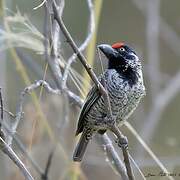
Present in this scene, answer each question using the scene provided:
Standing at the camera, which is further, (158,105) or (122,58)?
(158,105)

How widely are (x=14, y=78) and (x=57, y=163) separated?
191cm

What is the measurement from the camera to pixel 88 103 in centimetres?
411

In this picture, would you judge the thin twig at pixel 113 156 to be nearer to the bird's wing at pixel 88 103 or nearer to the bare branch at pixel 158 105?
the bird's wing at pixel 88 103

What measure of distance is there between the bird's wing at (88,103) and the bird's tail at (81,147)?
0.51 feet

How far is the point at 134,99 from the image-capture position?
4.21m

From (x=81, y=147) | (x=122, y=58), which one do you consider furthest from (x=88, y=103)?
(x=81, y=147)

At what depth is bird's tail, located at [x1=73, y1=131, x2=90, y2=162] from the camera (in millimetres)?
4367

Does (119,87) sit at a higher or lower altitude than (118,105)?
higher

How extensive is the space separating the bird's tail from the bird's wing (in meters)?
0.16

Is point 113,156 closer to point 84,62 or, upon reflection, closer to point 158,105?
point 84,62

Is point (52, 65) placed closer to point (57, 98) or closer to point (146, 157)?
point (57, 98)

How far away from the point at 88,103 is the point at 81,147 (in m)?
0.44

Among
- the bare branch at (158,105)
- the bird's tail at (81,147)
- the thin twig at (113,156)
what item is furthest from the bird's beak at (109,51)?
the bare branch at (158,105)

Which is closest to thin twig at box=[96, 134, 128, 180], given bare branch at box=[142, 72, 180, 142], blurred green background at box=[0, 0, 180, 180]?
blurred green background at box=[0, 0, 180, 180]
